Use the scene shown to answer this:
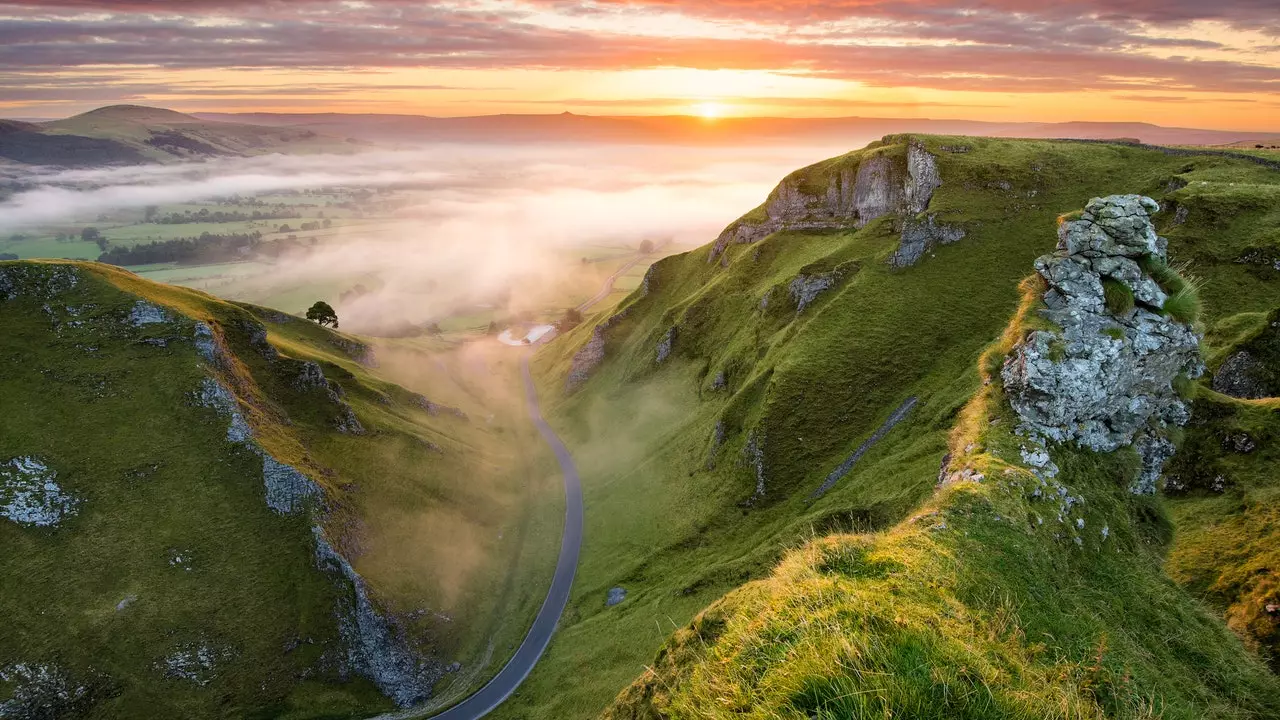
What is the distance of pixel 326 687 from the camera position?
73000 millimetres

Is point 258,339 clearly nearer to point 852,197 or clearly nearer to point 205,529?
point 205,529

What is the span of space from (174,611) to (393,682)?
26426 millimetres

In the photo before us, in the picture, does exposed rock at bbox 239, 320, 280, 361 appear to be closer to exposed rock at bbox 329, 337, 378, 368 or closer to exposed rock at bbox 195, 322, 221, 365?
exposed rock at bbox 195, 322, 221, 365

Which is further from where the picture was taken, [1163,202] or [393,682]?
[1163,202]

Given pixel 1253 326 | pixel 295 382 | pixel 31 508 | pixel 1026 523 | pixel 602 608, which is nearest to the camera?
pixel 1026 523

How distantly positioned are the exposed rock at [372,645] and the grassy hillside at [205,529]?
442 millimetres

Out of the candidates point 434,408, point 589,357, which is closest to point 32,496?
point 434,408

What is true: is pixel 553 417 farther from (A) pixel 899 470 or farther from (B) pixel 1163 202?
(B) pixel 1163 202

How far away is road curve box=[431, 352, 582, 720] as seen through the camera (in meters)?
76.2

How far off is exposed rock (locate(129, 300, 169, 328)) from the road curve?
73207 millimetres

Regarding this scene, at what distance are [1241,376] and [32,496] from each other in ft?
412

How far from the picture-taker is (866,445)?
264ft

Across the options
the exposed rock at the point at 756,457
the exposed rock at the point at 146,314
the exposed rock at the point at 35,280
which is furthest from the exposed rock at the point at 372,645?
the exposed rock at the point at 35,280

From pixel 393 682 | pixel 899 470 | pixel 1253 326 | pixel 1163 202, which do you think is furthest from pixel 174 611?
pixel 1163 202
